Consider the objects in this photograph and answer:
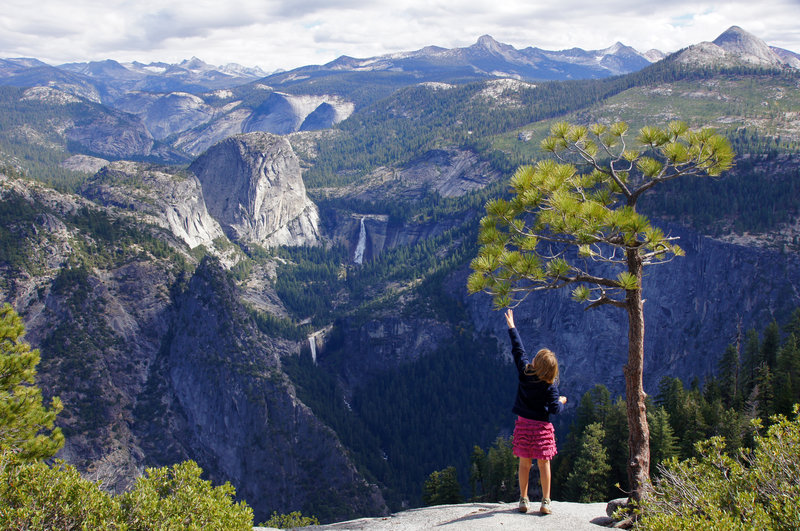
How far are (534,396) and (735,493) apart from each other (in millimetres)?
5566

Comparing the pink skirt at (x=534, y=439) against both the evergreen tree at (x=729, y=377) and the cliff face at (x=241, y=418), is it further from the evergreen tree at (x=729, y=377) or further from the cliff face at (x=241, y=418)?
the cliff face at (x=241, y=418)

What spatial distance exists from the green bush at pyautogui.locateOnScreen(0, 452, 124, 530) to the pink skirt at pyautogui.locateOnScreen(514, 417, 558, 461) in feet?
36.9

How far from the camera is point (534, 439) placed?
14.7 m

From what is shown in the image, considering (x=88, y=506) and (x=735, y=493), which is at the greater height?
(x=735, y=493)

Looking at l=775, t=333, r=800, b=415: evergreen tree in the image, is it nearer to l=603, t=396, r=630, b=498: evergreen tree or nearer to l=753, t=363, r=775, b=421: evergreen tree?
l=753, t=363, r=775, b=421: evergreen tree

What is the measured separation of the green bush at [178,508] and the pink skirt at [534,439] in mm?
8716

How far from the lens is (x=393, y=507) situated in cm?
8288

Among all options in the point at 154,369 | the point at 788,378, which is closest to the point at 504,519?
the point at 788,378

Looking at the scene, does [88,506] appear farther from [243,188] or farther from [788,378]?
[243,188]

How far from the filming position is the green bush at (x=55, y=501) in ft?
46.4

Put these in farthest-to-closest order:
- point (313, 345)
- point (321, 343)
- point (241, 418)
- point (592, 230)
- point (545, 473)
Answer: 1. point (321, 343)
2. point (313, 345)
3. point (241, 418)
4. point (545, 473)
5. point (592, 230)

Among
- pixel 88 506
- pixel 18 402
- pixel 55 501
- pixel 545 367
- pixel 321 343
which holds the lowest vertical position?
pixel 321 343

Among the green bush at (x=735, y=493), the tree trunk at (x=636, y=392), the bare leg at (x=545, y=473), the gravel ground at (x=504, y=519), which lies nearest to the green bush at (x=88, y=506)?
the gravel ground at (x=504, y=519)

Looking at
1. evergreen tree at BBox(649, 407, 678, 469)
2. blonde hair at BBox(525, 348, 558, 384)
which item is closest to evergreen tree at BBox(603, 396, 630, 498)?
evergreen tree at BBox(649, 407, 678, 469)
